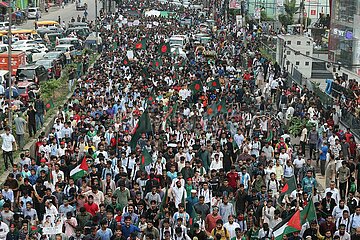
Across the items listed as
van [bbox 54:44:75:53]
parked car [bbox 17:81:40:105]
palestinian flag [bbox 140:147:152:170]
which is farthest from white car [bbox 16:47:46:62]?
palestinian flag [bbox 140:147:152:170]

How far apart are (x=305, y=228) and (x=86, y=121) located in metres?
9.54

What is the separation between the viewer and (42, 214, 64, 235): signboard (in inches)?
570

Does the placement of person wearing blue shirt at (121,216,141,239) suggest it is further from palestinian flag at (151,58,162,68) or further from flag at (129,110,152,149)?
palestinian flag at (151,58,162,68)

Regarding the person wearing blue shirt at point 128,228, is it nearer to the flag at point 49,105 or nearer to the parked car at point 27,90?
the parked car at point 27,90

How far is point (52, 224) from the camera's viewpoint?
47.9 ft

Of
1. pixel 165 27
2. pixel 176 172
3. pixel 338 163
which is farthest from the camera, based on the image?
pixel 165 27

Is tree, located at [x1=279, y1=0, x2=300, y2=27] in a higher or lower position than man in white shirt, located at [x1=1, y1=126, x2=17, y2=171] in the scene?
higher

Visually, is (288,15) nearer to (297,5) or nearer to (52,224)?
(297,5)

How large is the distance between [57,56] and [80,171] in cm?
2600

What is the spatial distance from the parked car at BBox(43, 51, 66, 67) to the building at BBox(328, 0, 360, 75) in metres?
13.3

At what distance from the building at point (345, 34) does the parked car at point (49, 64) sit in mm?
12927

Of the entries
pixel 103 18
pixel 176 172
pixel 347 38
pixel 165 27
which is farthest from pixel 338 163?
pixel 103 18

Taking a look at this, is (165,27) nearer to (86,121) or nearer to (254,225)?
(86,121)

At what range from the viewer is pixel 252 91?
3094 centimetres
